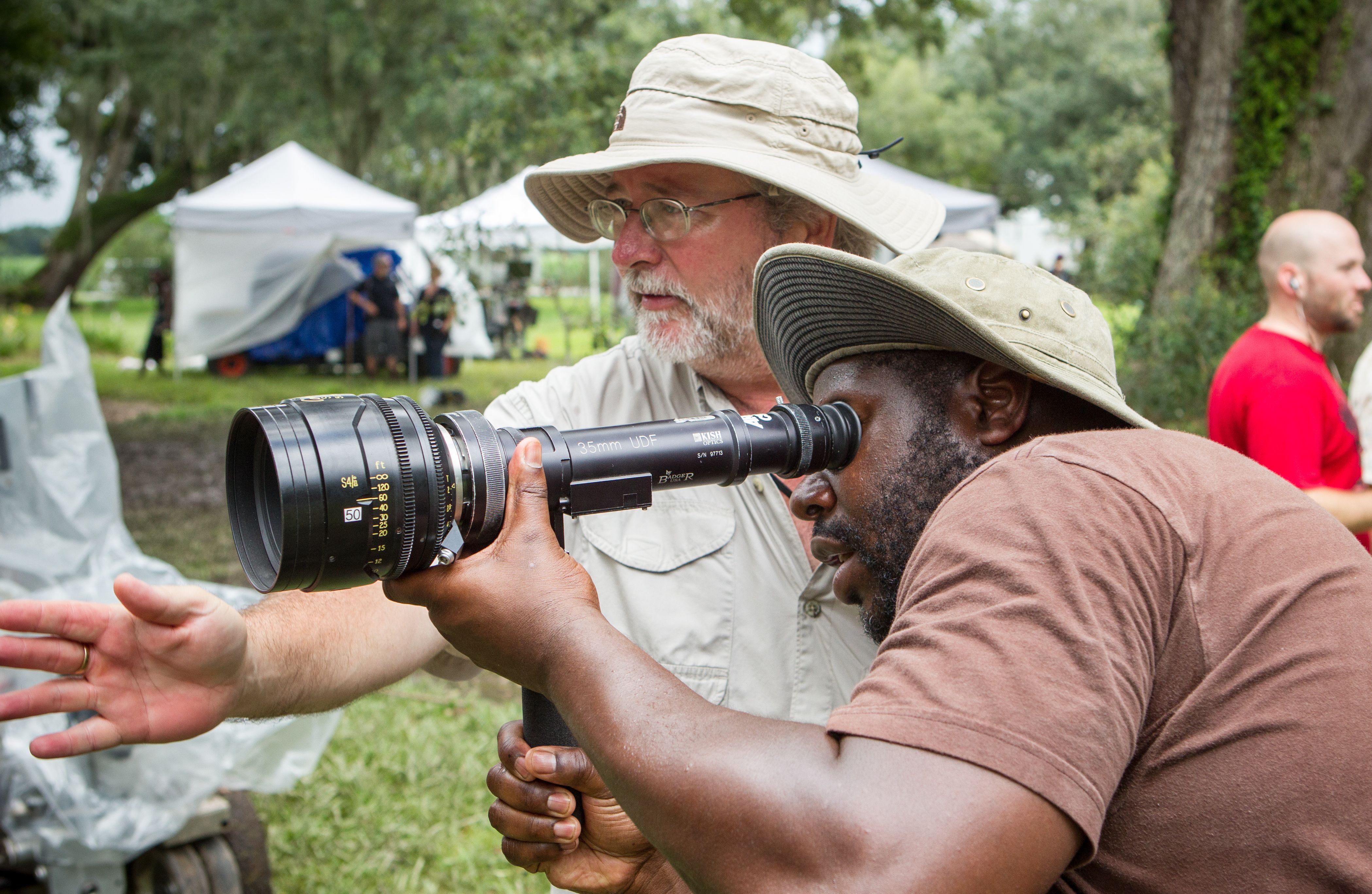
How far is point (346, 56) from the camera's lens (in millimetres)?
→ 17203

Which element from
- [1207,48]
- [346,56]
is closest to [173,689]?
[1207,48]

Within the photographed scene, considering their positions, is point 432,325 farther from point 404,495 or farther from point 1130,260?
point 404,495

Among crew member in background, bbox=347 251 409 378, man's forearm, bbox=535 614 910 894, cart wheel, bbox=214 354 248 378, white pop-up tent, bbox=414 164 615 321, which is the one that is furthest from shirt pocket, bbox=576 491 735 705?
cart wheel, bbox=214 354 248 378

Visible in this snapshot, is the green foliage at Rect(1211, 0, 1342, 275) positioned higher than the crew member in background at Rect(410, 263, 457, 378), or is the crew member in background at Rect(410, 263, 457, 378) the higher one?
the green foliage at Rect(1211, 0, 1342, 275)

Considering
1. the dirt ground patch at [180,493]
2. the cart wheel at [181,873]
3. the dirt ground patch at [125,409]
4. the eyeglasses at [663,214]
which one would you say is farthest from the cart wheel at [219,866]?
the dirt ground patch at [125,409]

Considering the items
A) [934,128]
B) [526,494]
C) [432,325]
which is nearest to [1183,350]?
[526,494]

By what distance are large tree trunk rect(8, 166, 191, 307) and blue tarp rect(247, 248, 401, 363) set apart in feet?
35.7

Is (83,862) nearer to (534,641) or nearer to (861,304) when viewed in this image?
(534,641)

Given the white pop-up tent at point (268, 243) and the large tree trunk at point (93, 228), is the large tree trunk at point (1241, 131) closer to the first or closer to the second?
the white pop-up tent at point (268, 243)

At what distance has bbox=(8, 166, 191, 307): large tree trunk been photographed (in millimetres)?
24344

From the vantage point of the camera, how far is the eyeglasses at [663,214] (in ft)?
7.28

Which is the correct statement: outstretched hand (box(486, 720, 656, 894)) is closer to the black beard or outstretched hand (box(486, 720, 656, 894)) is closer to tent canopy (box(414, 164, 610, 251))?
the black beard

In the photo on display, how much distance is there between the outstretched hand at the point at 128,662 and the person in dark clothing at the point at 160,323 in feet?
53.5

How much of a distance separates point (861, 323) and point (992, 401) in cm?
22
